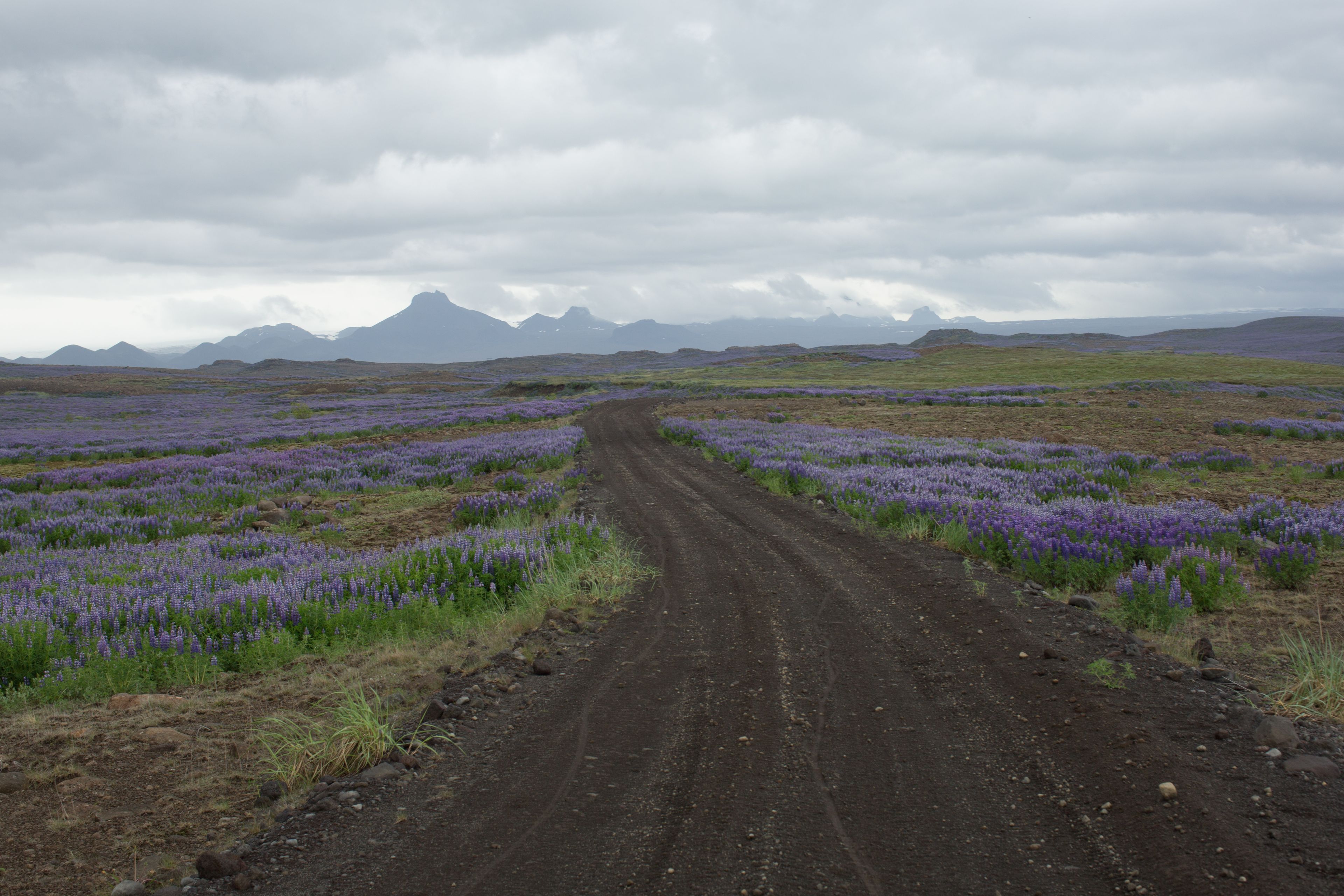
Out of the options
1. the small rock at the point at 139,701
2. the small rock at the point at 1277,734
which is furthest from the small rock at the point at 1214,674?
the small rock at the point at 139,701

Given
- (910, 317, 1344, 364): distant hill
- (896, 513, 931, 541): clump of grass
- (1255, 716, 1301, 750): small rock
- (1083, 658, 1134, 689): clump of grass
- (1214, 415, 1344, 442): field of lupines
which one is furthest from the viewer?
(910, 317, 1344, 364): distant hill

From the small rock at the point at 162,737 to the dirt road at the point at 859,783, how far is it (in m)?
2.28

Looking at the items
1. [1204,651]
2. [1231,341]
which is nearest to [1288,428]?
[1204,651]

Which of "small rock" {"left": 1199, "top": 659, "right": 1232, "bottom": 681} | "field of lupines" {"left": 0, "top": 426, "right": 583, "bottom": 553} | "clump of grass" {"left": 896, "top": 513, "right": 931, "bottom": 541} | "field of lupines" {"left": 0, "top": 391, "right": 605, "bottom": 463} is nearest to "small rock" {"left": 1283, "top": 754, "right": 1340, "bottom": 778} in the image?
"small rock" {"left": 1199, "top": 659, "right": 1232, "bottom": 681}

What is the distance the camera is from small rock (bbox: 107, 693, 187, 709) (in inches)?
229

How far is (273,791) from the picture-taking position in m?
4.40

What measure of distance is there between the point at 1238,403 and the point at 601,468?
125 ft

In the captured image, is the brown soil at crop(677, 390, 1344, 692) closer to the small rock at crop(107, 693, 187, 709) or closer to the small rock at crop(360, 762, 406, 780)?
the small rock at crop(360, 762, 406, 780)

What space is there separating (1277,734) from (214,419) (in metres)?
55.1

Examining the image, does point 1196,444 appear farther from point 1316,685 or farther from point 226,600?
point 226,600

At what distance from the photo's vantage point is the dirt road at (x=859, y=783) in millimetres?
3430

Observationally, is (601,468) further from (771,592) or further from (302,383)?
(302,383)

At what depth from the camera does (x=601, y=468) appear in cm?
2175

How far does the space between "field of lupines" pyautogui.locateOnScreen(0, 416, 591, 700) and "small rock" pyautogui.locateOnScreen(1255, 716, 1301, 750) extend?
23.9ft
